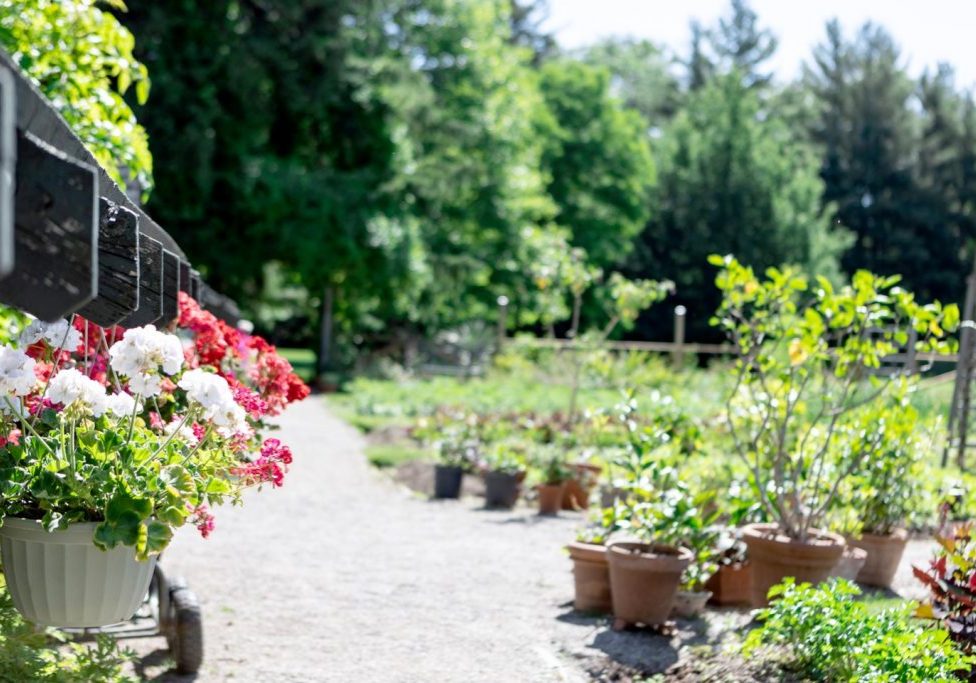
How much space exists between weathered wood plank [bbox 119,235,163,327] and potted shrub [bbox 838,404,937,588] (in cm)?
448

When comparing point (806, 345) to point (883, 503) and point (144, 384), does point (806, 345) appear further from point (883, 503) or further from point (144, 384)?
point (144, 384)

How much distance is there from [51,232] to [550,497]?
7681mm

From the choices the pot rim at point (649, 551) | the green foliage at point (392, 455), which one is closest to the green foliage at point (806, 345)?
the pot rim at point (649, 551)

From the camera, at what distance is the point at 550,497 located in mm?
8984

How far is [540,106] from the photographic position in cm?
3028

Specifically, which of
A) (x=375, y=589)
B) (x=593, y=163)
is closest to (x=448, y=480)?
(x=375, y=589)

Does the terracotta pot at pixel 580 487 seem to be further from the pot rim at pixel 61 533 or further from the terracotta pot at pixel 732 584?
the pot rim at pixel 61 533

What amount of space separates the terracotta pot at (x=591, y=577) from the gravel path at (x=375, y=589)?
21cm

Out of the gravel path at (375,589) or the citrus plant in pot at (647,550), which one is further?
the citrus plant in pot at (647,550)

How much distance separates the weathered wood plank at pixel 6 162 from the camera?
135 cm

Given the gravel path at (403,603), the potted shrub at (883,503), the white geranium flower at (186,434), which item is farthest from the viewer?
the potted shrub at (883,503)

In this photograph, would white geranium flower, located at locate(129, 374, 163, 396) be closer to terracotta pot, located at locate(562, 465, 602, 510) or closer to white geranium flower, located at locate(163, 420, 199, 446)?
white geranium flower, located at locate(163, 420, 199, 446)

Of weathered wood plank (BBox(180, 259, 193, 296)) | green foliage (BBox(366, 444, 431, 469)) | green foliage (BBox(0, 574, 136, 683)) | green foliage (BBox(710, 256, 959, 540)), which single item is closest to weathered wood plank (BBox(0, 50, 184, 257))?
weathered wood plank (BBox(180, 259, 193, 296))

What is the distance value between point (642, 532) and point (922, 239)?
107 ft
